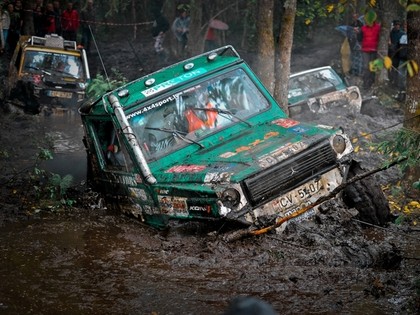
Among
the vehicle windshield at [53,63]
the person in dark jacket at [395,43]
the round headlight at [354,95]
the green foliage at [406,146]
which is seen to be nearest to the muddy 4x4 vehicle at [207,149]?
the green foliage at [406,146]

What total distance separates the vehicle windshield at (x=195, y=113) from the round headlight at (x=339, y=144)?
1125 millimetres

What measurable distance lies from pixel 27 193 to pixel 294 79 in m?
6.57

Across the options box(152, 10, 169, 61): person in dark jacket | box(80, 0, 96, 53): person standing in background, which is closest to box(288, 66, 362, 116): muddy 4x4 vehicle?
box(152, 10, 169, 61): person in dark jacket

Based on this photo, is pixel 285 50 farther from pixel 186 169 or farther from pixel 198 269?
pixel 198 269

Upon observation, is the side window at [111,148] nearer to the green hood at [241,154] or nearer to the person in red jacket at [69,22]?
the green hood at [241,154]

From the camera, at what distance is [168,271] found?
6004mm

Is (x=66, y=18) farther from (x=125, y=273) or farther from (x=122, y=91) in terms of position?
(x=125, y=273)

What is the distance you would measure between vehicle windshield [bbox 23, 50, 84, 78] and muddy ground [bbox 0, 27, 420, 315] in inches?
265

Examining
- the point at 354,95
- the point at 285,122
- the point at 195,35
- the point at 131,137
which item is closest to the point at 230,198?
the point at 131,137

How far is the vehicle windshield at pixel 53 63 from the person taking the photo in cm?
1444

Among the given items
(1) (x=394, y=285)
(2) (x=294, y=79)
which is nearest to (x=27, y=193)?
(1) (x=394, y=285)

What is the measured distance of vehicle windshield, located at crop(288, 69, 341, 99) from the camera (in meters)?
13.3

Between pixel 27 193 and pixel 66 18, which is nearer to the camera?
pixel 27 193

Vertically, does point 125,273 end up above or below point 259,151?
below
